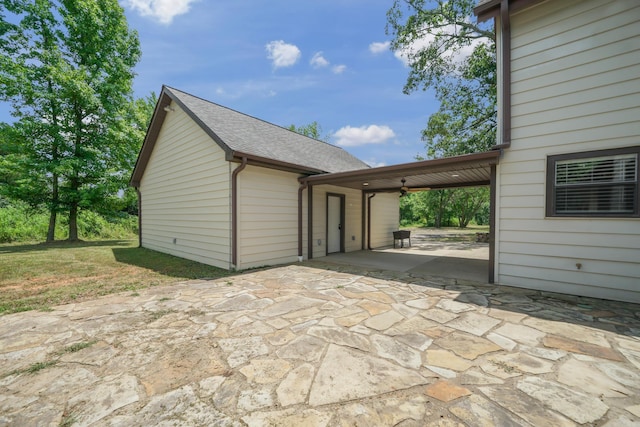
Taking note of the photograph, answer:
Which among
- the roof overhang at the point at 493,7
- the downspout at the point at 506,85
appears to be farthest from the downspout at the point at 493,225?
the roof overhang at the point at 493,7

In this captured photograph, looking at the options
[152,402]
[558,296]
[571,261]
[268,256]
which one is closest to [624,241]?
[571,261]

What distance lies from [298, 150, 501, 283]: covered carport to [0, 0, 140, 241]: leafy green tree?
35.3 ft

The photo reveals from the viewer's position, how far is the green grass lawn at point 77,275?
4.18m

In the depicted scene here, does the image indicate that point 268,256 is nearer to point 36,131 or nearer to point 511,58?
point 511,58

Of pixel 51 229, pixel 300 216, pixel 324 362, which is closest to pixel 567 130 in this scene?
pixel 324 362

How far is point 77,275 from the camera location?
220 inches

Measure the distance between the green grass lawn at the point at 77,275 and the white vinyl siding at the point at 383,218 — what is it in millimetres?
6650

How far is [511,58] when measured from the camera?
4.63 metres

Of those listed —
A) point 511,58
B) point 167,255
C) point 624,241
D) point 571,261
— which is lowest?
point 167,255

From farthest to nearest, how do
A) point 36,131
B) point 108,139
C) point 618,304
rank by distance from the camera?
point 108,139, point 36,131, point 618,304

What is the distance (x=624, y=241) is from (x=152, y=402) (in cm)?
609

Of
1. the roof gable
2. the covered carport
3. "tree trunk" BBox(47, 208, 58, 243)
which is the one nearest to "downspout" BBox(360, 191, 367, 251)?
the covered carport

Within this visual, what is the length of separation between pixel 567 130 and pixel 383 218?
7.51 m

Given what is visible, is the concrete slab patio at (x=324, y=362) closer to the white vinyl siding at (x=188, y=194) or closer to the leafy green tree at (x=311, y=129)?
the white vinyl siding at (x=188, y=194)
